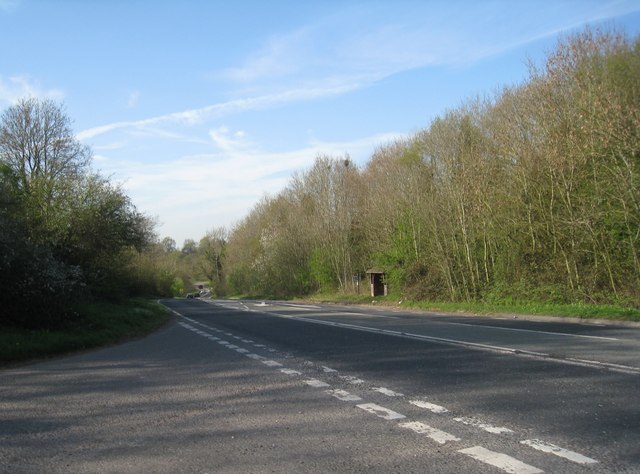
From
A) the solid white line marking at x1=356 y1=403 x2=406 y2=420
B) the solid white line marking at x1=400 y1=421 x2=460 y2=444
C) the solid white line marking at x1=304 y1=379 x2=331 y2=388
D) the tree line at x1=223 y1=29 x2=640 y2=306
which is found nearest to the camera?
the solid white line marking at x1=400 y1=421 x2=460 y2=444

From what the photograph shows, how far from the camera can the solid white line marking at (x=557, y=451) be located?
190 inches

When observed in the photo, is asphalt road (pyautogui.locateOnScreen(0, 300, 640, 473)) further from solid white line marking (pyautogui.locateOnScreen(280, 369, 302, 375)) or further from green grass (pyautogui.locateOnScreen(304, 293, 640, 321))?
green grass (pyautogui.locateOnScreen(304, 293, 640, 321))

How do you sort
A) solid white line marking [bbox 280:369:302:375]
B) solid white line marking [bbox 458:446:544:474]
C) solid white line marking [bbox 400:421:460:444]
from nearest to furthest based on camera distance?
solid white line marking [bbox 458:446:544:474] → solid white line marking [bbox 400:421:460:444] → solid white line marking [bbox 280:369:302:375]

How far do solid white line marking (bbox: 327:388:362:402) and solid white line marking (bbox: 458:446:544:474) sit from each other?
8.11 ft

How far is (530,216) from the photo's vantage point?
1013 inches

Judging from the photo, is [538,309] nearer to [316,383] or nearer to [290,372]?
[290,372]

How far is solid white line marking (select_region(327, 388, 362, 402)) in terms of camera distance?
751 centimetres

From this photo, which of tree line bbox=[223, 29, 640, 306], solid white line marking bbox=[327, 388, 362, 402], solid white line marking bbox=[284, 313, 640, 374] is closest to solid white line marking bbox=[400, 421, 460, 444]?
solid white line marking bbox=[327, 388, 362, 402]

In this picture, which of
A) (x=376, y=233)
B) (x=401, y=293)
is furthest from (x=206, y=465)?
(x=376, y=233)

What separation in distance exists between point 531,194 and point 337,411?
69.5 ft

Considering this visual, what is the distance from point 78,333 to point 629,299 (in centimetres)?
1901

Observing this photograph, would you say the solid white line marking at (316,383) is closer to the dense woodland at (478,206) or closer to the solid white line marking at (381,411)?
the solid white line marking at (381,411)

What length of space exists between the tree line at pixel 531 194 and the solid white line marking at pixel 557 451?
17709mm

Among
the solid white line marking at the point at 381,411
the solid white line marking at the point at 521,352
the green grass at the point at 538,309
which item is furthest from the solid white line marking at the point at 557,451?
the green grass at the point at 538,309
